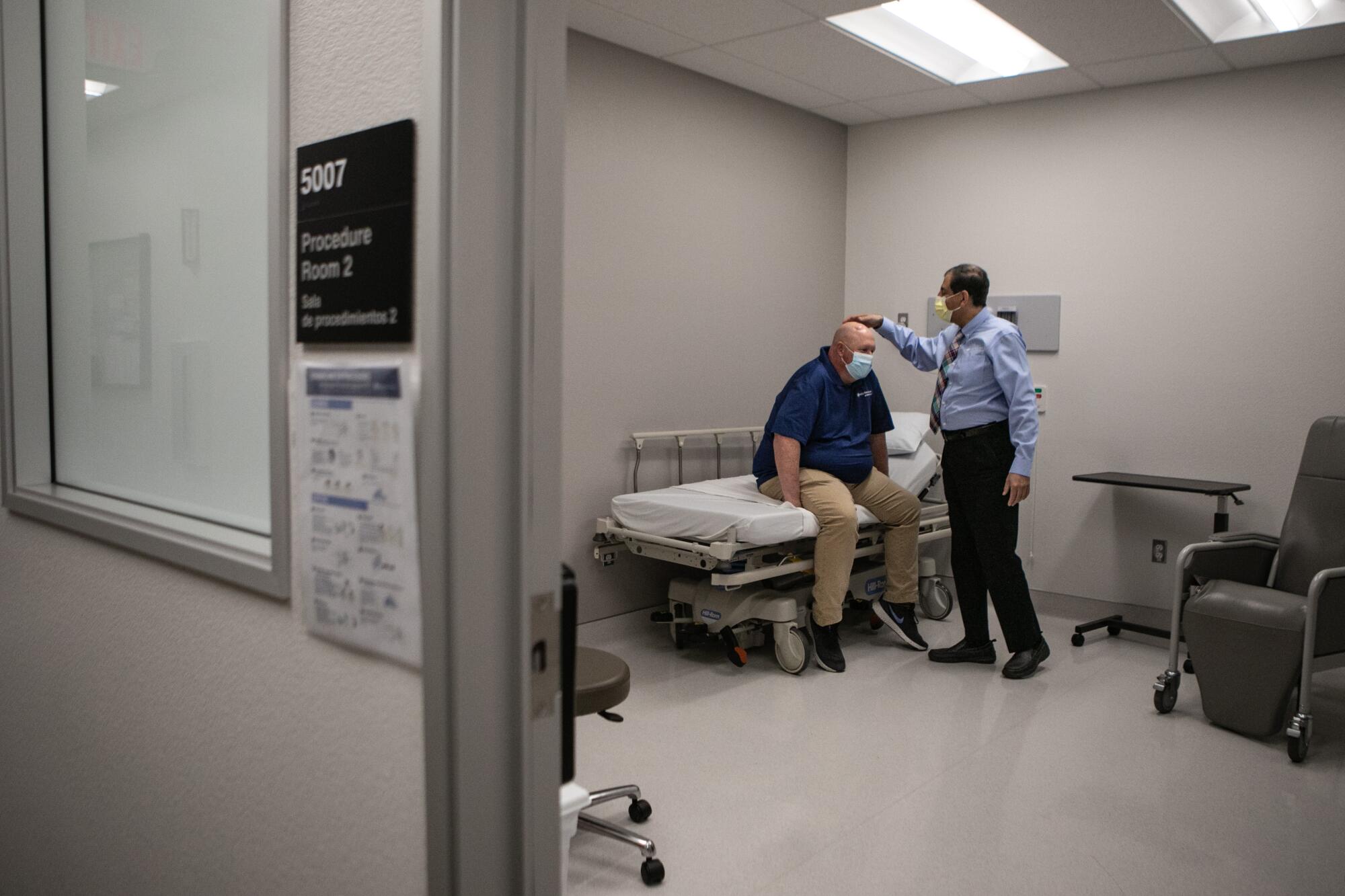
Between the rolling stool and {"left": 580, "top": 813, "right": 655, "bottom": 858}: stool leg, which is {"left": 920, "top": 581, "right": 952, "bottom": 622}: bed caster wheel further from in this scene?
{"left": 580, "top": 813, "right": 655, "bottom": 858}: stool leg

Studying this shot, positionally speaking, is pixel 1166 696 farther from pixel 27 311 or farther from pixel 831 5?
pixel 27 311

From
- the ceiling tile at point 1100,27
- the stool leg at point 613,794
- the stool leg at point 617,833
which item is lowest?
the stool leg at point 617,833

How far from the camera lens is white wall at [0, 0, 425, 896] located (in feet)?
3.65

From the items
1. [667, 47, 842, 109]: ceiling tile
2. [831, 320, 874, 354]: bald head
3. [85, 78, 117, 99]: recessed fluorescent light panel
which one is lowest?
[831, 320, 874, 354]: bald head

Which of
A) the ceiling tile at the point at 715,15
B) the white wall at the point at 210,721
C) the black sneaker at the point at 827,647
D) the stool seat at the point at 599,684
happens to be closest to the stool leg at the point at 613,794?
the stool seat at the point at 599,684

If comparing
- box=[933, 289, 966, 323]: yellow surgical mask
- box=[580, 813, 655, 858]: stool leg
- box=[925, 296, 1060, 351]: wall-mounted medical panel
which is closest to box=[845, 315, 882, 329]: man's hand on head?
box=[933, 289, 966, 323]: yellow surgical mask

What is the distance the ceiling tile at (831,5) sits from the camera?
392 centimetres

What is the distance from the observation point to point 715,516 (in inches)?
164

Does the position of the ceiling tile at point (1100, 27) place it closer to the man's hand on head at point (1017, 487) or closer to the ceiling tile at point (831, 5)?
the ceiling tile at point (831, 5)

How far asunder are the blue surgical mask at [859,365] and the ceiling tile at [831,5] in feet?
4.75

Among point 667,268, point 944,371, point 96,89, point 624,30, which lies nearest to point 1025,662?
point 944,371

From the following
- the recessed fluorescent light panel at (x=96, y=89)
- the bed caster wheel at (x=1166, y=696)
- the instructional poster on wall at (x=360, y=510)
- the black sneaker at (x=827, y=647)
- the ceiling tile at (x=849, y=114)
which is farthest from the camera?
the ceiling tile at (x=849, y=114)

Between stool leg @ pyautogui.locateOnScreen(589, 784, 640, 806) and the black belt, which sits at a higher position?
the black belt

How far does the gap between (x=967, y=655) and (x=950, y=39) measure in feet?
9.79
